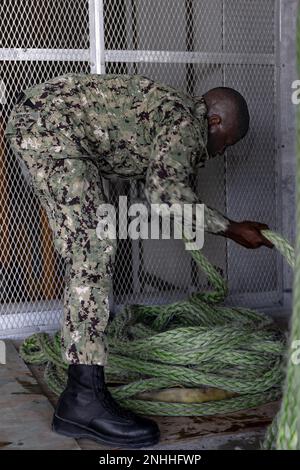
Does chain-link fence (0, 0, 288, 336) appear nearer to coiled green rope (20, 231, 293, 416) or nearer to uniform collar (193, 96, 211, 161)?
coiled green rope (20, 231, 293, 416)

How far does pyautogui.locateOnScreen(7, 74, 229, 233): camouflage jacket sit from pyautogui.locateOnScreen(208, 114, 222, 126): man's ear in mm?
21

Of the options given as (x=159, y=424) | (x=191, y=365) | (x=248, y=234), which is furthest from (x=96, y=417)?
(x=248, y=234)

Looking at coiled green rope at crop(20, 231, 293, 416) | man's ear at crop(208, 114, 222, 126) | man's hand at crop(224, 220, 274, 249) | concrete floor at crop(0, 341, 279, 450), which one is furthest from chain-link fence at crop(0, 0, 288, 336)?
man's hand at crop(224, 220, 274, 249)

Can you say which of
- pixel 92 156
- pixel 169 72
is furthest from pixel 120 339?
Result: pixel 169 72

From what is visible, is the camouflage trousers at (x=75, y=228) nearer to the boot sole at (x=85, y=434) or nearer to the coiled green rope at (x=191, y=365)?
the boot sole at (x=85, y=434)

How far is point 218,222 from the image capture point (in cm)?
215

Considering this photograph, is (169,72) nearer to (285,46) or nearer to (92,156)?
(285,46)

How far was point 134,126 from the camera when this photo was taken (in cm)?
238

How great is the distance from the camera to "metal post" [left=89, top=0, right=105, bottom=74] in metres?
3.46

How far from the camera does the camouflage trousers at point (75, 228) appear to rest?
2.11m

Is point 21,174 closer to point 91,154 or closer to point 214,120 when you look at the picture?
point 91,154

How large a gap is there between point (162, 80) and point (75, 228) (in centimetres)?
177

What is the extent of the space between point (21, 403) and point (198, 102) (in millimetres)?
1363

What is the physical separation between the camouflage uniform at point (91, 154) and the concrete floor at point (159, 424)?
300 mm
